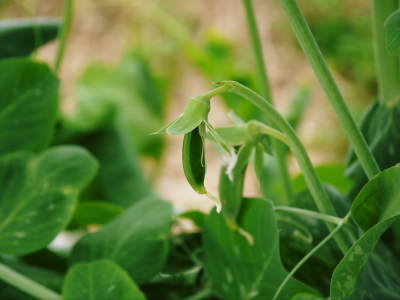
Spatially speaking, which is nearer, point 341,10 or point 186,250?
point 186,250

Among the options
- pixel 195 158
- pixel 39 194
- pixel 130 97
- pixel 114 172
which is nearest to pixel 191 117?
pixel 195 158

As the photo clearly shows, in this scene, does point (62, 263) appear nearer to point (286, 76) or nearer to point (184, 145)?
point (184, 145)

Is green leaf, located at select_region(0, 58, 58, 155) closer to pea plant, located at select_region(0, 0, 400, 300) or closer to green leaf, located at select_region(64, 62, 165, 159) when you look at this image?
pea plant, located at select_region(0, 0, 400, 300)

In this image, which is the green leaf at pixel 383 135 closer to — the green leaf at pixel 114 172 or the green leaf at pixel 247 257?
the green leaf at pixel 247 257

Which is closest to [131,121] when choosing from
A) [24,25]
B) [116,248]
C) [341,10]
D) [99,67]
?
[99,67]

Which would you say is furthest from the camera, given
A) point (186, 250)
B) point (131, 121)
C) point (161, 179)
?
point (161, 179)

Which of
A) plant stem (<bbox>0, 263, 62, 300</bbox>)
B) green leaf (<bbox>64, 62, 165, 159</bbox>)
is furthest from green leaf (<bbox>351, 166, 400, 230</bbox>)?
green leaf (<bbox>64, 62, 165, 159</bbox>)
